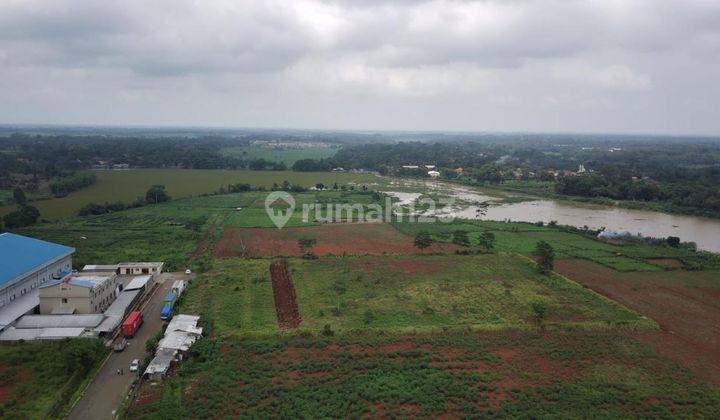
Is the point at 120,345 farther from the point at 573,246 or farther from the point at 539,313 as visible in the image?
the point at 573,246

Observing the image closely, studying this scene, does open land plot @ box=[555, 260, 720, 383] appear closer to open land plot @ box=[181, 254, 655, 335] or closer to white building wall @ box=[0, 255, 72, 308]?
open land plot @ box=[181, 254, 655, 335]

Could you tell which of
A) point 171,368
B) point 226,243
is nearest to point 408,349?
point 171,368

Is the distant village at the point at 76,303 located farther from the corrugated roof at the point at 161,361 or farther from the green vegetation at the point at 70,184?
the green vegetation at the point at 70,184

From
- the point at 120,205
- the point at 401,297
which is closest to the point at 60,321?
the point at 401,297

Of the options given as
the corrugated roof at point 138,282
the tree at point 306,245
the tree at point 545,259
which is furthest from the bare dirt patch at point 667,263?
the corrugated roof at point 138,282

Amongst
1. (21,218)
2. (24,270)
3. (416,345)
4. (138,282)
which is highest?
(24,270)

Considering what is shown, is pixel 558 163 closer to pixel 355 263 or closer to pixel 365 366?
pixel 355 263
